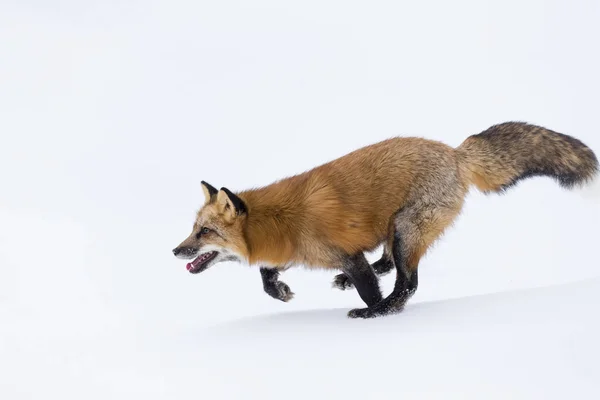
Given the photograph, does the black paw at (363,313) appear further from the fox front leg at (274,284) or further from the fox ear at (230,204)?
the fox ear at (230,204)

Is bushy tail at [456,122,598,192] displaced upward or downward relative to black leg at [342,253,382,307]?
upward

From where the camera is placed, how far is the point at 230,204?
7.21 m

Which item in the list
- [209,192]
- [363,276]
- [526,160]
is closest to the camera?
[363,276]

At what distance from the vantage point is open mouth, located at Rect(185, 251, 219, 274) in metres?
7.44

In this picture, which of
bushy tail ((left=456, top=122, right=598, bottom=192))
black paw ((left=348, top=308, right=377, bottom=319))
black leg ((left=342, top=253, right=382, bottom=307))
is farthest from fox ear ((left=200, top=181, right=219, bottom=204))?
bushy tail ((left=456, top=122, right=598, bottom=192))

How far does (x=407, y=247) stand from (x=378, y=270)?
3.49 ft

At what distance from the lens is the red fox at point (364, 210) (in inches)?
279

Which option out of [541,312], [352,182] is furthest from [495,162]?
[541,312]

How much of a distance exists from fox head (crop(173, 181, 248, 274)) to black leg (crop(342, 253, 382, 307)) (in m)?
1.16

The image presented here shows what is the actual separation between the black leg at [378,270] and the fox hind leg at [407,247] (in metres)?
0.80

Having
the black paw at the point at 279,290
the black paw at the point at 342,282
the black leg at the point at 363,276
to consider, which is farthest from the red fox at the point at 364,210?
the black paw at the point at 342,282

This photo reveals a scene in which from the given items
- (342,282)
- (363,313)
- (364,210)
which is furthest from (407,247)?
(342,282)

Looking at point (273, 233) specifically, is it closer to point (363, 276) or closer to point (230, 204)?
point (230, 204)

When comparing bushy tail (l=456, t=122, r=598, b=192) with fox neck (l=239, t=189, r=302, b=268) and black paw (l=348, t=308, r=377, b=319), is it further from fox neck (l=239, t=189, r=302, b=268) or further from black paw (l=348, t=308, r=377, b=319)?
fox neck (l=239, t=189, r=302, b=268)
